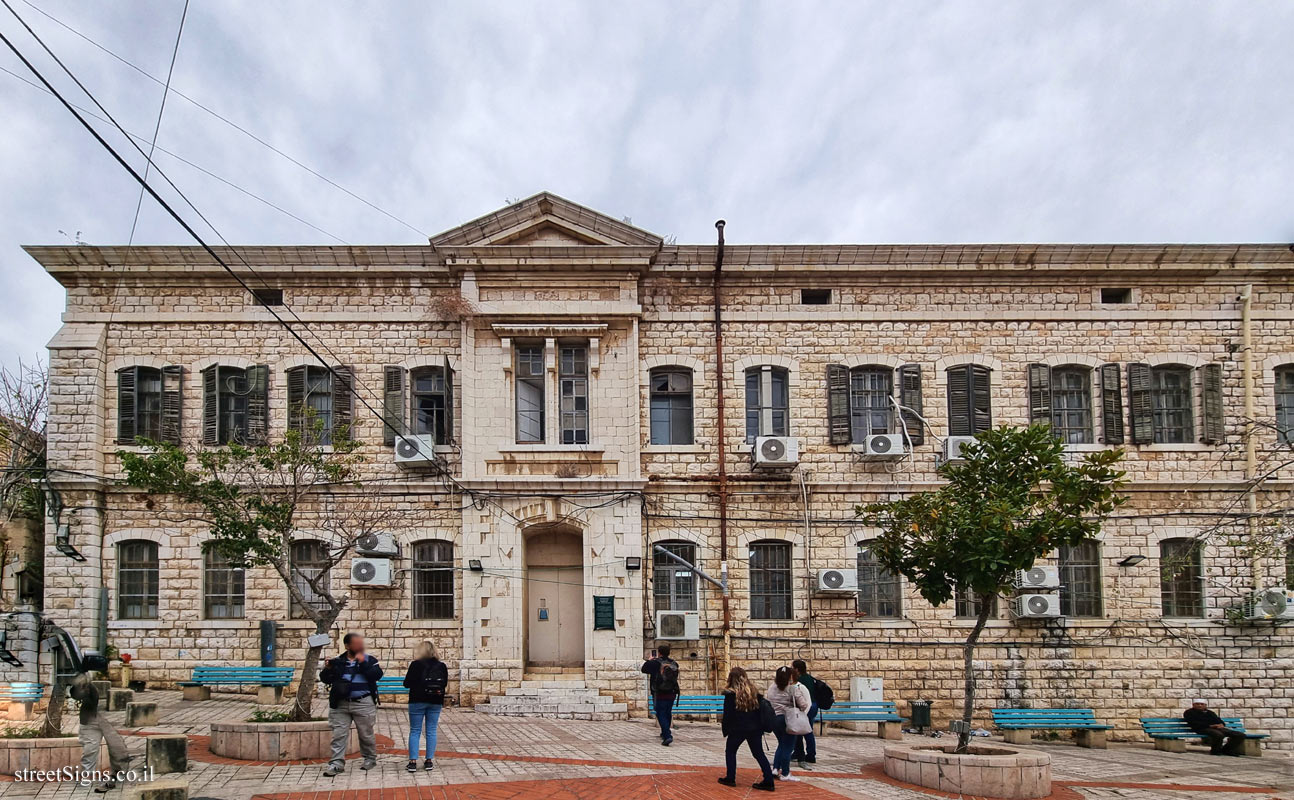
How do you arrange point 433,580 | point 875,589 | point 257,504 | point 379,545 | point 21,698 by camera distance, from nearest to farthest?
point 257,504
point 21,698
point 379,545
point 433,580
point 875,589

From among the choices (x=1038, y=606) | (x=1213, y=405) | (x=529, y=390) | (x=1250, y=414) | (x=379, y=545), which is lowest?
(x=1038, y=606)

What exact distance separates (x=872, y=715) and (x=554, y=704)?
556 centimetres

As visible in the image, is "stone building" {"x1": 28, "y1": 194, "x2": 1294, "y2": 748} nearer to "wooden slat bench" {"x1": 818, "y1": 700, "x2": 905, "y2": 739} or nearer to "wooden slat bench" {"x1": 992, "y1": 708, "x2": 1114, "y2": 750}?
"wooden slat bench" {"x1": 992, "y1": 708, "x2": 1114, "y2": 750}

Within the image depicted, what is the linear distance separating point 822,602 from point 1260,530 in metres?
8.49

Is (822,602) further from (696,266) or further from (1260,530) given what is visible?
(1260,530)

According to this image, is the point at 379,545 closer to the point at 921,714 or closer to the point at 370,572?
the point at 370,572

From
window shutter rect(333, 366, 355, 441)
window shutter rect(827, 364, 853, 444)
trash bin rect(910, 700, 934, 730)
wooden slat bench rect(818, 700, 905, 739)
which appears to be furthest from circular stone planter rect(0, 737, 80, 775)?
window shutter rect(827, 364, 853, 444)

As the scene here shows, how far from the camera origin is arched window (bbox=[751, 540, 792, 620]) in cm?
1889

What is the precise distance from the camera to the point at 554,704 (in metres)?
17.5

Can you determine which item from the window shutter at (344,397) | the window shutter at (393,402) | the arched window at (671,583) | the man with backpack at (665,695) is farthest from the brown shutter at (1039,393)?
the window shutter at (344,397)

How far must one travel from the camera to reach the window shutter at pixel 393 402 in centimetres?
1895

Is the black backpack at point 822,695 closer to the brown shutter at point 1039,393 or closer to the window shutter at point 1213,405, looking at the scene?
the brown shutter at point 1039,393

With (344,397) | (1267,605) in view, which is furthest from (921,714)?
(344,397)

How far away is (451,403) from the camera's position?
1905 cm
